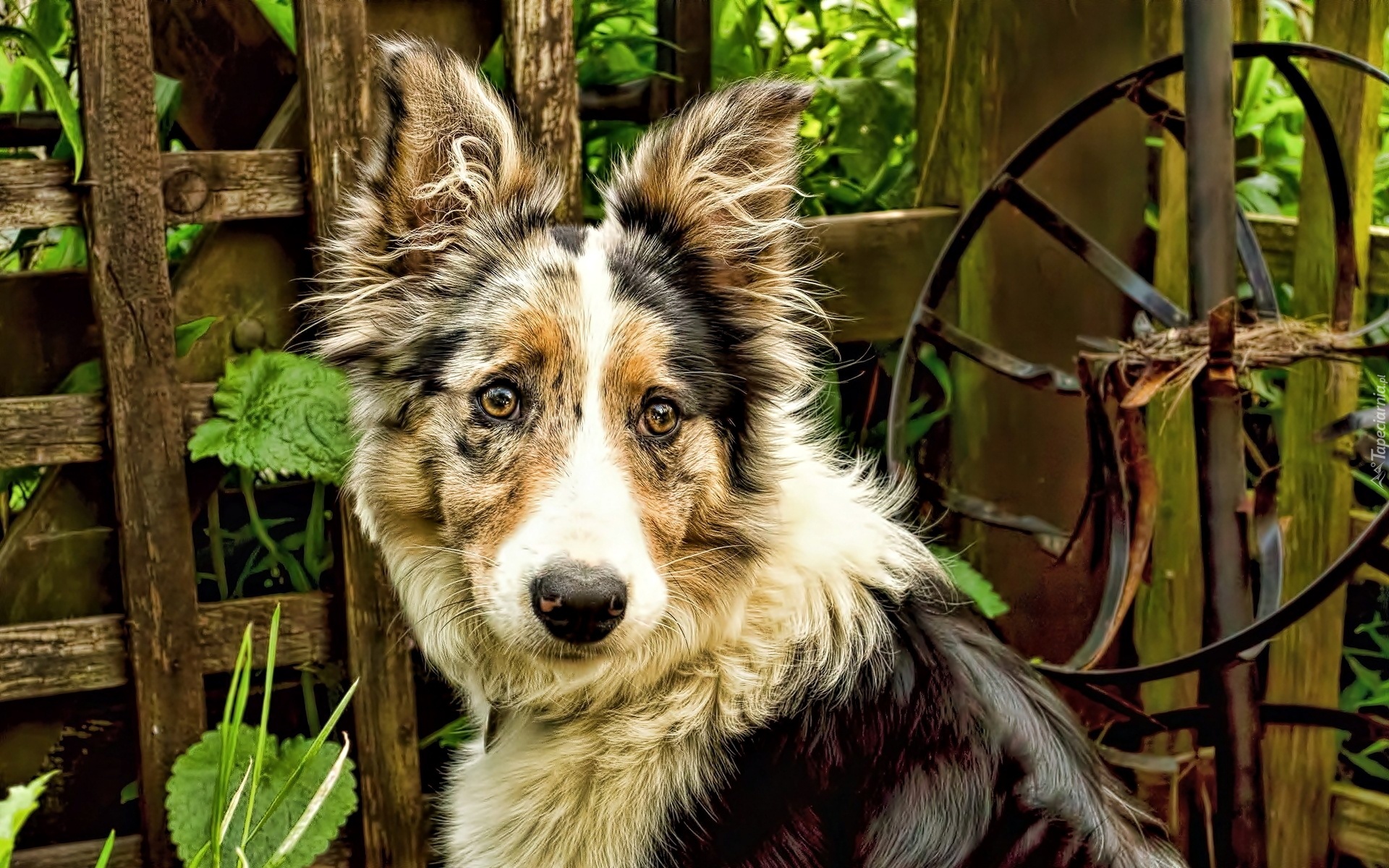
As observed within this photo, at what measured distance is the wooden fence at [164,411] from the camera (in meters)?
2.67

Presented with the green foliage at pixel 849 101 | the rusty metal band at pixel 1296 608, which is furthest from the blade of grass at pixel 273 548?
the rusty metal band at pixel 1296 608

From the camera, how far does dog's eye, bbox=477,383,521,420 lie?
222cm

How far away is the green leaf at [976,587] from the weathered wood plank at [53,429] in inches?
74.3

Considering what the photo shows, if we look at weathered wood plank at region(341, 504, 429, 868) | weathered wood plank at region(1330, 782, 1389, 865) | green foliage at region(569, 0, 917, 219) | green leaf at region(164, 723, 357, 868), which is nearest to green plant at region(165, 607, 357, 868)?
green leaf at region(164, 723, 357, 868)

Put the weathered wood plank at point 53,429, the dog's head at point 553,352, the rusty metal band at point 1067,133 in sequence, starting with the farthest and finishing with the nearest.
Answer: the weathered wood plank at point 53,429, the rusty metal band at point 1067,133, the dog's head at point 553,352

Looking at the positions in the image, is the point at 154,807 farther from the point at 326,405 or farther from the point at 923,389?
the point at 923,389

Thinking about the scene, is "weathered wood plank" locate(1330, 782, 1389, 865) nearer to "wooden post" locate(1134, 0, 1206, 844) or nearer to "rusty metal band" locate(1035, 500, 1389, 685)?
"wooden post" locate(1134, 0, 1206, 844)

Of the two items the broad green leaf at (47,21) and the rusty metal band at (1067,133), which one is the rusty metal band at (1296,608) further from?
the broad green leaf at (47,21)

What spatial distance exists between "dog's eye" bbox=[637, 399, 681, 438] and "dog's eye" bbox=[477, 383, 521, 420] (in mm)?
217

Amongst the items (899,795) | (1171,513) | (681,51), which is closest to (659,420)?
(899,795)

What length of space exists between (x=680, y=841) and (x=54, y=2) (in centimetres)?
230

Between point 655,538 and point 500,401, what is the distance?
36 centimetres

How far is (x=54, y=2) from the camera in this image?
290 centimetres

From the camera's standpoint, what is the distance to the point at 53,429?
2.75 meters
